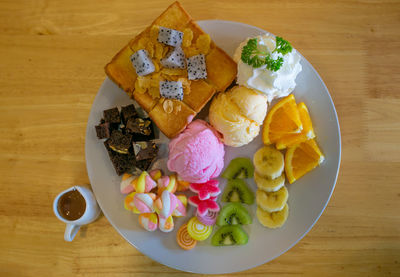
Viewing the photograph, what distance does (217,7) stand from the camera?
6.46ft

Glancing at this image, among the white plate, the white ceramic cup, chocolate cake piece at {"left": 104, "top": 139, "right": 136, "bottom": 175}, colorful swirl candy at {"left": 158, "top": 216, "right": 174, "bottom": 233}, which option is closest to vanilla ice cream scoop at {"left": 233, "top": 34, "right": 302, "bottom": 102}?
the white plate

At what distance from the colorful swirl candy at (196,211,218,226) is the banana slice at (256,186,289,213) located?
291 millimetres

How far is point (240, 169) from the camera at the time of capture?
181cm

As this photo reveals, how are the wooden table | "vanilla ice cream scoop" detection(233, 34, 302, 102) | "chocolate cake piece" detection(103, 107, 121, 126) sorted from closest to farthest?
"vanilla ice cream scoop" detection(233, 34, 302, 102), "chocolate cake piece" detection(103, 107, 121, 126), the wooden table

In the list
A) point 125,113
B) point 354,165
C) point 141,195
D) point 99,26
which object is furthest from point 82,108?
point 354,165

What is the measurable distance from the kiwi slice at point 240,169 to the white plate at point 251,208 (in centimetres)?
15

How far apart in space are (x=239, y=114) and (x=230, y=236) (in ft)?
2.50

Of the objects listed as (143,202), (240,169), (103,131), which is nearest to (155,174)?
(143,202)

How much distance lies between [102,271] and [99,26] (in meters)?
1.71

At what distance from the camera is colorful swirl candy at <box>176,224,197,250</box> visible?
1769mm

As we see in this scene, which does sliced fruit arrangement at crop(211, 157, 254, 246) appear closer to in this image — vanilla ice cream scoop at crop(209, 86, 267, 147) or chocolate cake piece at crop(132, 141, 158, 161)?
vanilla ice cream scoop at crop(209, 86, 267, 147)

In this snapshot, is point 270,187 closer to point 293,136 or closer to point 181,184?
point 293,136

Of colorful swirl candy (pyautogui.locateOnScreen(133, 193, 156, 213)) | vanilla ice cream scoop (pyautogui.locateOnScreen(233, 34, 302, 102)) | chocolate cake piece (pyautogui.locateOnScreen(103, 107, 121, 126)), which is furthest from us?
chocolate cake piece (pyautogui.locateOnScreen(103, 107, 121, 126))

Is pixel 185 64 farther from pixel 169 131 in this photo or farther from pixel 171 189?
pixel 171 189
